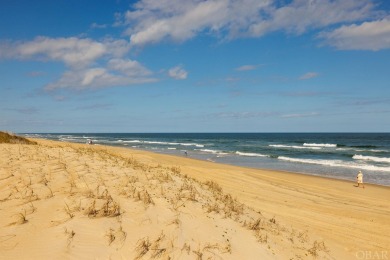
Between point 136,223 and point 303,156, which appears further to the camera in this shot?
point 303,156

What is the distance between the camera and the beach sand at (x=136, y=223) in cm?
500

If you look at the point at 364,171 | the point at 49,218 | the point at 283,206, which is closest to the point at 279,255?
the point at 49,218

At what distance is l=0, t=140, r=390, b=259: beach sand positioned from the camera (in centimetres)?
500

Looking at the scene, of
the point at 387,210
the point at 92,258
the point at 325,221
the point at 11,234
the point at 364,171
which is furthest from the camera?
the point at 364,171

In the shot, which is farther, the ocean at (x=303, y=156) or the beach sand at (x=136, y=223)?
the ocean at (x=303, y=156)

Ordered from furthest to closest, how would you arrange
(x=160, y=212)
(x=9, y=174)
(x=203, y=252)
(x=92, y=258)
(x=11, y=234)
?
1. (x=9, y=174)
2. (x=160, y=212)
3. (x=203, y=252)
4. (x=11, y=234)
5. (x=92, y=258)

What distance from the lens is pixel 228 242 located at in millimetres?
5859

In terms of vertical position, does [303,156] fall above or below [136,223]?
below

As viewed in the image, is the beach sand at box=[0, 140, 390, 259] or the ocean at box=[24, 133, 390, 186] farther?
the ocean at box=[24, 133, 390, 186]

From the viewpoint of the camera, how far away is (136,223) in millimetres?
5777

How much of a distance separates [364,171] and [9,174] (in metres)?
28.5

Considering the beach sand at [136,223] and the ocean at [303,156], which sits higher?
the beach sand at [136,223]

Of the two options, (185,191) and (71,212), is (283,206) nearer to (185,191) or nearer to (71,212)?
(185,191)

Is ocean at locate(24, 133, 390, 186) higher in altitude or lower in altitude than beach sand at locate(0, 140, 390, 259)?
lower
